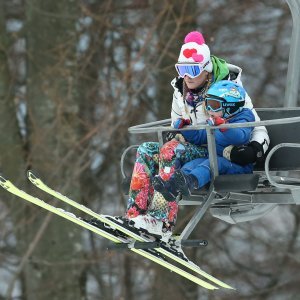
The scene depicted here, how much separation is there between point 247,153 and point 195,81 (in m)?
0.47

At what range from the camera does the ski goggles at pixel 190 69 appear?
730 cm

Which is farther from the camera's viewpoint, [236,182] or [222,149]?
[222,149]

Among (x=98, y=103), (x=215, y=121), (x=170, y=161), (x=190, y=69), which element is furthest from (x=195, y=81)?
(x=98, y=103)

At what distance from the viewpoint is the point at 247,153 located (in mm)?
7285

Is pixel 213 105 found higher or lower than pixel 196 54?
lower

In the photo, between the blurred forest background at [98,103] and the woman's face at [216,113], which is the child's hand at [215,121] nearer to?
the woman's face at [216,113]

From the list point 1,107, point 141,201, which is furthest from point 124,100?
point 141,201

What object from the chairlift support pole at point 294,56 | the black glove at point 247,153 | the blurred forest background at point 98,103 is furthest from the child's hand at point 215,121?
the blurred forest background at point 98,103

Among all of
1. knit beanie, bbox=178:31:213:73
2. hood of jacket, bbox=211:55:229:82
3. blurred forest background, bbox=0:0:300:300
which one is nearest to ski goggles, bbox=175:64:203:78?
knit beanie, bbox=178:31:213:73

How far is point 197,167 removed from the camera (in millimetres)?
7277

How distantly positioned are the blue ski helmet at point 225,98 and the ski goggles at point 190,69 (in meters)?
0.12

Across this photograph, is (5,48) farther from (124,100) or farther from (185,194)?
(185,194)

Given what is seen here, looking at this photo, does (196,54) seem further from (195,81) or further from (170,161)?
(170,161)

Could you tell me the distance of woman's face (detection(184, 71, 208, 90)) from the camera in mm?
7359
